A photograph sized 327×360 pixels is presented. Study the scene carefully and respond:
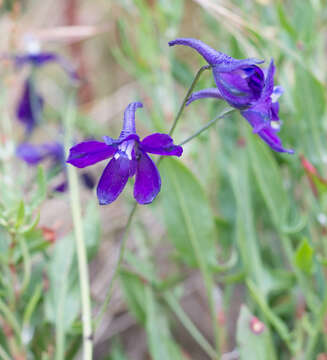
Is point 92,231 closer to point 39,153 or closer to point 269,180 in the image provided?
point 39,153

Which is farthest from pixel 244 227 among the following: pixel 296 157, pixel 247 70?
pixel 247 70

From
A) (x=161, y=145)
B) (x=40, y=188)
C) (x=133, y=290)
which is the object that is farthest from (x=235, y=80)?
(x=133, y=290)

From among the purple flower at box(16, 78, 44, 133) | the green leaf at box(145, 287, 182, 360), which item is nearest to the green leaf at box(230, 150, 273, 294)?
the green leaf at box(145, 287, 182, 360)

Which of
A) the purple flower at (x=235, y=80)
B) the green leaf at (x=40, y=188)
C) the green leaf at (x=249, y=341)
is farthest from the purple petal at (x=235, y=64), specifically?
the green leaf at (x=249, y=341)

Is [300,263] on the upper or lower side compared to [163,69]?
lower

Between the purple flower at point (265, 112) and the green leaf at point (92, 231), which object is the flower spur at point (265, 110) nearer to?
the purple flower at point (265, 112)

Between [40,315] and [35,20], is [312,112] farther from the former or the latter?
[35,20]

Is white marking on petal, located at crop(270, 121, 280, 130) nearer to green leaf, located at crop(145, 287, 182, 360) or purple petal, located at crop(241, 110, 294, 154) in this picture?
purple petal, located at crop(241, 110, 294, 154)
